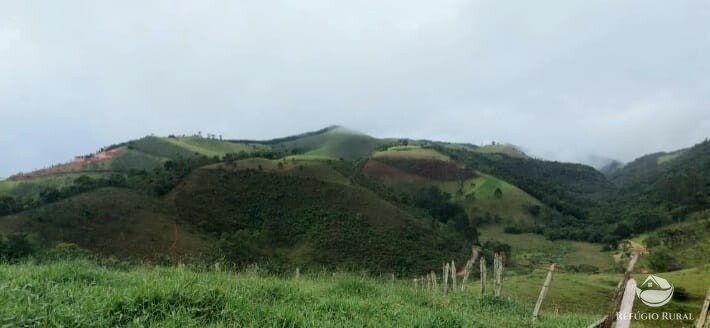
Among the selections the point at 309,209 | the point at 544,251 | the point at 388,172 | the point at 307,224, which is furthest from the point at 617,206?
the point at 307,224

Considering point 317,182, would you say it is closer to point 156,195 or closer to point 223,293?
point 156,195

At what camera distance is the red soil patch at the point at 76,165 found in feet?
361

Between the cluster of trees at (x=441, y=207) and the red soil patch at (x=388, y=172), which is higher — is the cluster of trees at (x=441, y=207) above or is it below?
below

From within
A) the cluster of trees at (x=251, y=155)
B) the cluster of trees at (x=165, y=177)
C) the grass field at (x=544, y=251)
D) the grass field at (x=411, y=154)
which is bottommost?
the grass field at (x=544, y=251)

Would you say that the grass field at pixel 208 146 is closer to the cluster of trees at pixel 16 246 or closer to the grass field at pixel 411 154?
the grass field at pixel 411 154

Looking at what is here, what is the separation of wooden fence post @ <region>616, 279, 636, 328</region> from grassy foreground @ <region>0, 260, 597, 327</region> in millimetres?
2576

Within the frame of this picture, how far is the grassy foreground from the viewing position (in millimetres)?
5816

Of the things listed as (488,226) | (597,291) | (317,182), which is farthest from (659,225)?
(597,291)

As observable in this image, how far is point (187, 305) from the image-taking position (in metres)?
6.66

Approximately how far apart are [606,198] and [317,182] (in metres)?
109

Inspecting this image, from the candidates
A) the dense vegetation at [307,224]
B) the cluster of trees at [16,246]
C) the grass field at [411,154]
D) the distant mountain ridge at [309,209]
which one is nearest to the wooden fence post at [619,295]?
the cluster of trees at [16,246]

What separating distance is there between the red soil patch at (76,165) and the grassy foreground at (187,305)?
118 m

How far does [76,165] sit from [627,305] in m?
132

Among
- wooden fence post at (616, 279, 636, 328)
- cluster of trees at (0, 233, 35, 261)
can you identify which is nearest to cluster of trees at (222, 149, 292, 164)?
cluster of trees at (0, 233, 35, 261)
